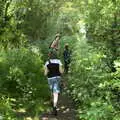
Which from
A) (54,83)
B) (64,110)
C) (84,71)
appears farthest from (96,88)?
(64,110)

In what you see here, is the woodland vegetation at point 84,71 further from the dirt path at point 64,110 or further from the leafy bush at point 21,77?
the dirt path at point 64,110

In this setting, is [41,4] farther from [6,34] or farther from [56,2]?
[6,34]

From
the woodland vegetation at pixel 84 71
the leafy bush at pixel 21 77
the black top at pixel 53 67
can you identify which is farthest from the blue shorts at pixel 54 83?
the leafy bush at pixel 21 77

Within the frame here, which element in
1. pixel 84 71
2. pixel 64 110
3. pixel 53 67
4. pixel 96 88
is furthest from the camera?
pixel 64 110

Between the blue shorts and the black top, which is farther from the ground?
the black top

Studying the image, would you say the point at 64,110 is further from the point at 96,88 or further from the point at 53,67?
the point at 96,88

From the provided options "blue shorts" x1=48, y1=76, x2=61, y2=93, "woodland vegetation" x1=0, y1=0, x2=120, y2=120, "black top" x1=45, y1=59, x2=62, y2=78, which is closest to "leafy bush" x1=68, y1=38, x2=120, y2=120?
"woodland vegetation" x1=0, y1=0, x2=120, y2=120

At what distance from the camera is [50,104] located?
11.4 meters

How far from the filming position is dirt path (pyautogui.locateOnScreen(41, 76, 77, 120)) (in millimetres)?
10023

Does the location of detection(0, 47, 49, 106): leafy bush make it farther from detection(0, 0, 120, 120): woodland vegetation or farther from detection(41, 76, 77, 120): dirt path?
detection(41, 76, 77, 120): dirt path

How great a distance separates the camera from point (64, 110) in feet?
36.0

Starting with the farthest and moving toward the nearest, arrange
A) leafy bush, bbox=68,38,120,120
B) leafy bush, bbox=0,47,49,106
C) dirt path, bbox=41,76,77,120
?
leafy bush, bbox=0,47,49,106 → dirt path, bbox=41,76,77,120 → leafy bush, bbox=68,38,120,120

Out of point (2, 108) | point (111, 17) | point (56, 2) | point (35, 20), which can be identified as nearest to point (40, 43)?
point (35, 20)

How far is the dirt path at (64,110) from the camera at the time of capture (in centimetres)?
1002
